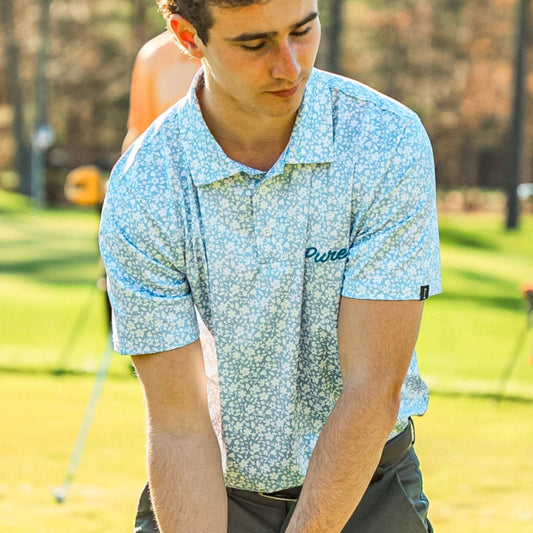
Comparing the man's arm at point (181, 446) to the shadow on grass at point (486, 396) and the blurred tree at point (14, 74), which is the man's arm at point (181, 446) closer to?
the shadow on grass at point (486, 396)

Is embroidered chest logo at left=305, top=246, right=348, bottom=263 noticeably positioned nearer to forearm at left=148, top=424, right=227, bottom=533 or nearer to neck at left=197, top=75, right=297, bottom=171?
neck at left=197, top=75, right=297, bottom=171

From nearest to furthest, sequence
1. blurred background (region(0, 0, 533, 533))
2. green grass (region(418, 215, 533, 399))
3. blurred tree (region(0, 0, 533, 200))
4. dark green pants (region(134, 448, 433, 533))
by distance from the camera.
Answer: dark green pants (region(134, 448, 433, 533)) → blurred background (region(0, 0, 533, 533)) → green grass (region(418, 215, 533, 399)) → blurred tree (region(0, 0, 533, 200))

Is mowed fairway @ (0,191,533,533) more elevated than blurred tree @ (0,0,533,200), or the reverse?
mowed fairway @ (0,191,533,533)

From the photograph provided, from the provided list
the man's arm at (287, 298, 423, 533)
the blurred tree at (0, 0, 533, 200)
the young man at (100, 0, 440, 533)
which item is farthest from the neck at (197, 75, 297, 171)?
the blurred tree at (0, 0, 533, 200)

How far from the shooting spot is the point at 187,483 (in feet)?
6.84

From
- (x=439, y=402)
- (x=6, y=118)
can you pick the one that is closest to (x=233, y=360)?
(x=439, y=402)

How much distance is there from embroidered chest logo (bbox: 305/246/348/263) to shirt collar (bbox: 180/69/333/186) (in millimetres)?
163

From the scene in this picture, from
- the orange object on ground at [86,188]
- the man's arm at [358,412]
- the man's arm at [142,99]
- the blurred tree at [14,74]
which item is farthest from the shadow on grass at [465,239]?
the man's arm at [358,412]

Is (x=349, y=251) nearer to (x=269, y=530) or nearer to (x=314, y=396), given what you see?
(x=314, y=396)

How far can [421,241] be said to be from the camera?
1.99 meters

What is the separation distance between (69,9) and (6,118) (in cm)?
624

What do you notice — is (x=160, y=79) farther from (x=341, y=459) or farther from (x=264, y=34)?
(x=341, y=459)

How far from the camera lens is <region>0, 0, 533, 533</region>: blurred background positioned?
4.29 metres

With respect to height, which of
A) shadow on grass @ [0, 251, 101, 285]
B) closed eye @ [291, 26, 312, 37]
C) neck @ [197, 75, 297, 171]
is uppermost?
closed eye @ [291, 26, 312, 37]
